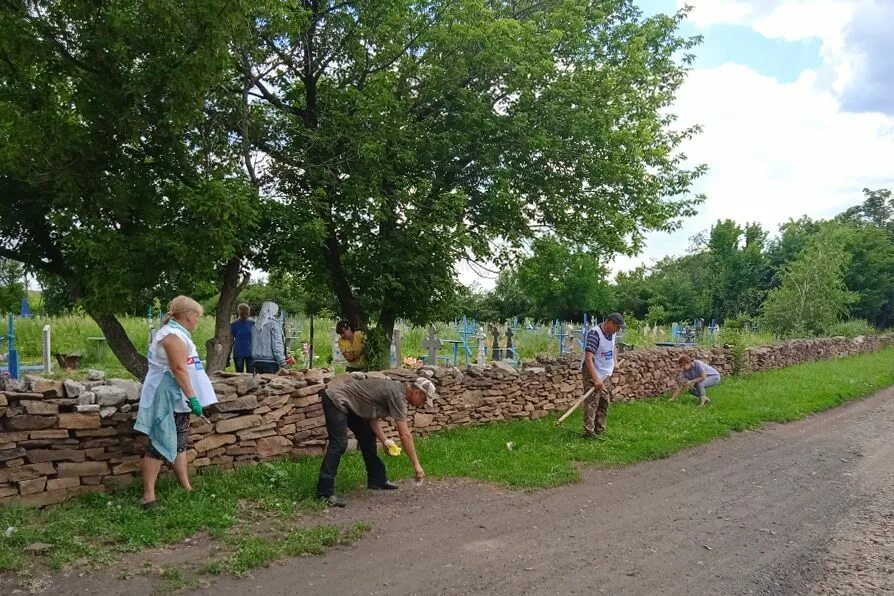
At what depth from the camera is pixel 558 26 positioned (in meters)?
11.9

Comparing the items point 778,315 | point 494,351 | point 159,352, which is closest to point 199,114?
point 159,352

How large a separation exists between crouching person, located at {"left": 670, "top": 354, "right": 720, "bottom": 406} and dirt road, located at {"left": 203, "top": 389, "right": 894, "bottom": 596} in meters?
4.65

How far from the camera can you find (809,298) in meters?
31.3

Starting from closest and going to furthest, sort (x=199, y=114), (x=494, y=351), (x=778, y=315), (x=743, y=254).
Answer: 1. (x=199, y=114)
2. (x=494, y=351)
3. (x=778, y=315)
4. (x=743, y=254)

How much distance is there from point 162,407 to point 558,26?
375 inches

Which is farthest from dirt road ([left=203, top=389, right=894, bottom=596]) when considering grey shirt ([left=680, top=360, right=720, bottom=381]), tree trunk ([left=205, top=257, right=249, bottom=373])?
grey shirt ([left=680, top=360, right=720, bottom=381])

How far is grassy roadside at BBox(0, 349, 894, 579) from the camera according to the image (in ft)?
15.5

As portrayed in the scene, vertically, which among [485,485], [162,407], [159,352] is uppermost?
[159,352]

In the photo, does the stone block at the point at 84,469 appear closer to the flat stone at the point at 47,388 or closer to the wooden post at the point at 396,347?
the flat stone at the point at 47,388

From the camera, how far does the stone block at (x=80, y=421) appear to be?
18.3 ft

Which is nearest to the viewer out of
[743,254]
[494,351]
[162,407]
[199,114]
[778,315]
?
[162,407]

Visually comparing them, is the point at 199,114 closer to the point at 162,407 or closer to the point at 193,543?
the point at 162,407

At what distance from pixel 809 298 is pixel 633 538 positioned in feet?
98.7

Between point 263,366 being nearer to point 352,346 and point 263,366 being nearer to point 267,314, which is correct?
point 267,314
